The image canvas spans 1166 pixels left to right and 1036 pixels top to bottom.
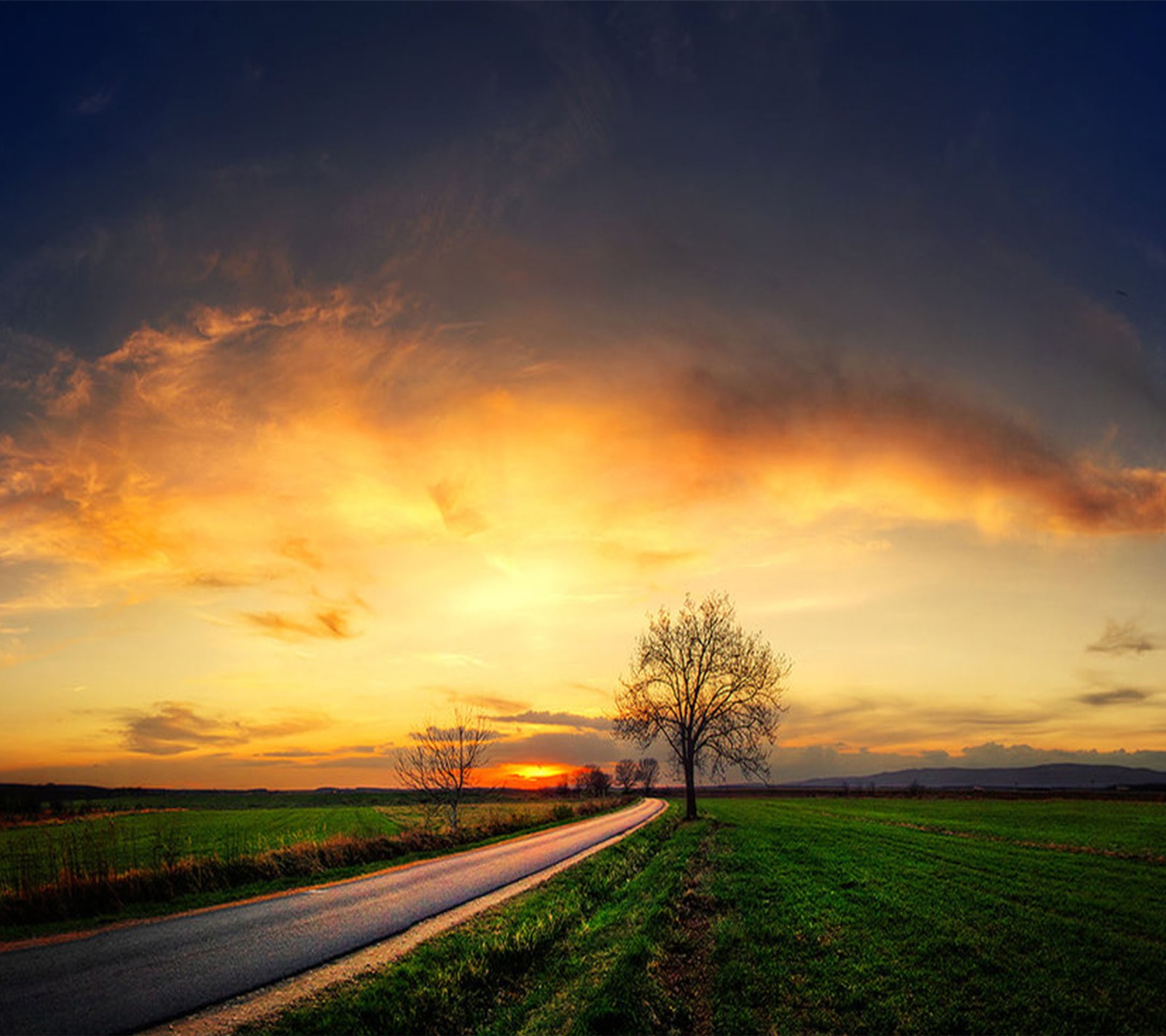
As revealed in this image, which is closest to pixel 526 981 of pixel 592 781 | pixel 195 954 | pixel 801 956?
pixel 801 956

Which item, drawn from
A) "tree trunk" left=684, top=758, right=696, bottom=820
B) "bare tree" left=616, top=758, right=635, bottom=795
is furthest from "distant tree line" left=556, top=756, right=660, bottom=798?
"tree trunk" left=684, top=758, right=696, bottom=820

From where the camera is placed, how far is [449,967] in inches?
435

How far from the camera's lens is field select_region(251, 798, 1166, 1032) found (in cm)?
935

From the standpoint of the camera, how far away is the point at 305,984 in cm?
1012

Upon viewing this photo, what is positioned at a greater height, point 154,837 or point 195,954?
point 195,954

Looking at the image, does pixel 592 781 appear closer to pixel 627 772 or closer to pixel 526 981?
pixel 627 772

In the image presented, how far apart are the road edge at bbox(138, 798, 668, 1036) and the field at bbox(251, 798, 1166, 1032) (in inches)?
18.5

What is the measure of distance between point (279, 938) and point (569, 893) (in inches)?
298

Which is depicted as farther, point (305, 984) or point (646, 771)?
point (646, 771)

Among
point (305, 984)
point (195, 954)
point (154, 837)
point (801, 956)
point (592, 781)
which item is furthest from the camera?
point (592, 781)

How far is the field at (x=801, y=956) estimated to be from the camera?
935cm

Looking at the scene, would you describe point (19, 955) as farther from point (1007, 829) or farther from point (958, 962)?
point (1007, 829)

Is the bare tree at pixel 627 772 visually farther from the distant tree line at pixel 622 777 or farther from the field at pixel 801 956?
the field at pixel 801 956

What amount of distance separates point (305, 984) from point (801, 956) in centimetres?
828
